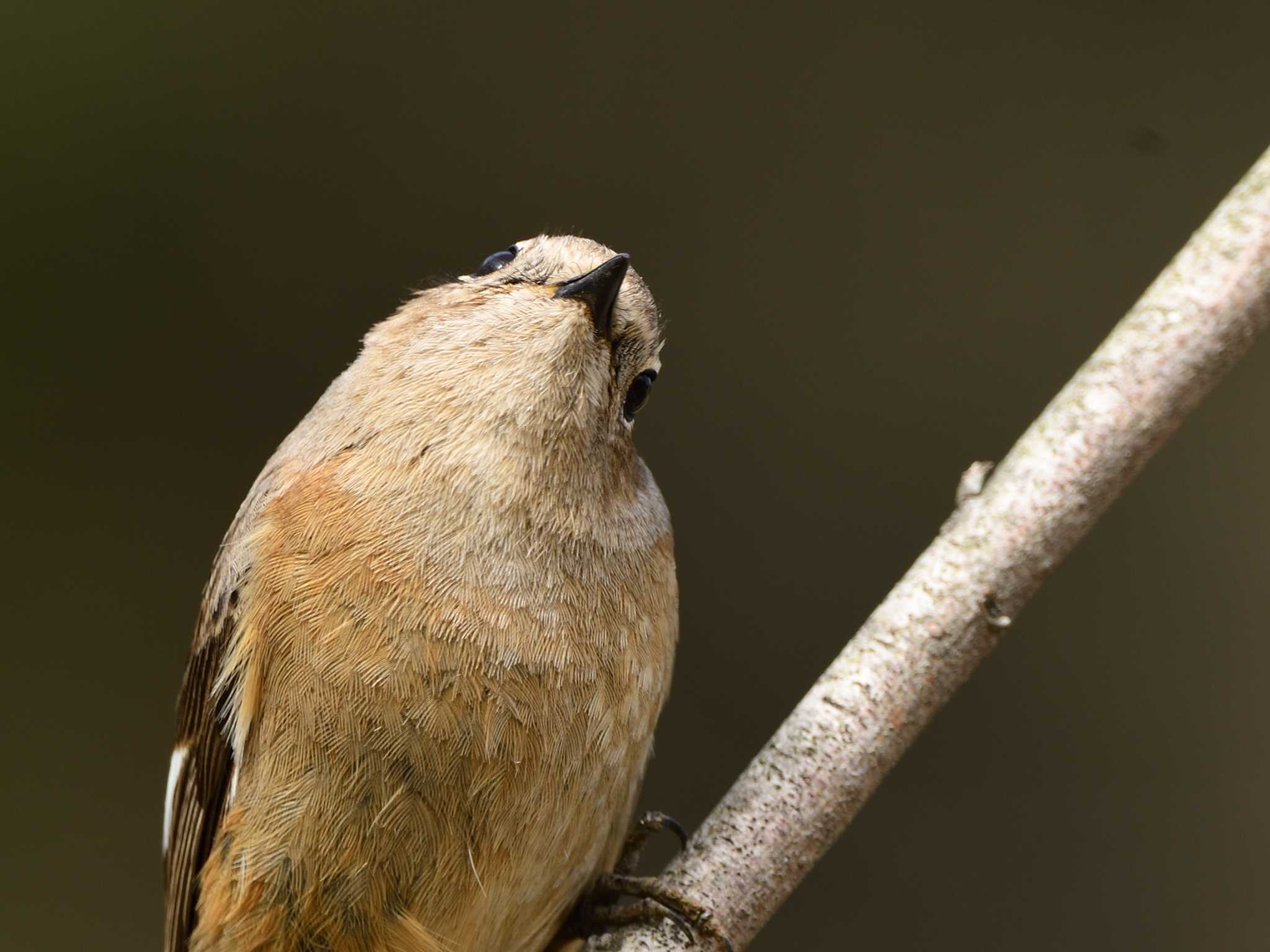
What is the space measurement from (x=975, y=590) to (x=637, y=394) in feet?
1.37

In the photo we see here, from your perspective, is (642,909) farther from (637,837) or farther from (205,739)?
(205,739)

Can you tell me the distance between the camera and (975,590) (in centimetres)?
131

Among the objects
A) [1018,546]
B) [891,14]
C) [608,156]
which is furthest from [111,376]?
[1018,546]

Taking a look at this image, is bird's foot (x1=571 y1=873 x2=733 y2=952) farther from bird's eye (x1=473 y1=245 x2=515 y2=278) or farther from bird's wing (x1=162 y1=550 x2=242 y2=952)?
bird's eye (x1=473 y1=245 x2=515 y2=278)

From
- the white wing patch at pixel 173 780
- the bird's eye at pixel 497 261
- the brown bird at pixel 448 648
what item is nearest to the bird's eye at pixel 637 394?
the brown bird at pixel 448 648

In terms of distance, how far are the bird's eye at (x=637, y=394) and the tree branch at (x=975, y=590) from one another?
359mm

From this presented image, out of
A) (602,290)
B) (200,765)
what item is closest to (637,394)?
(602,290)

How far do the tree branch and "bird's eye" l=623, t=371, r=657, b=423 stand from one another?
36cm

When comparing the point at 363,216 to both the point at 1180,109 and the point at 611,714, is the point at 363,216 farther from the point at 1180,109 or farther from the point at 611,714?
the point at 1180,109

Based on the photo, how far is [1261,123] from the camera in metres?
2.00

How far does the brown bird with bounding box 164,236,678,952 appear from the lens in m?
1.23

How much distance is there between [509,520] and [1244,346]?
770 mm

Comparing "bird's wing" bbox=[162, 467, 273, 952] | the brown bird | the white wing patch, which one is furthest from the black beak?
the white wing patch

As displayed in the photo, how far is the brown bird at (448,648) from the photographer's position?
1230 mm
